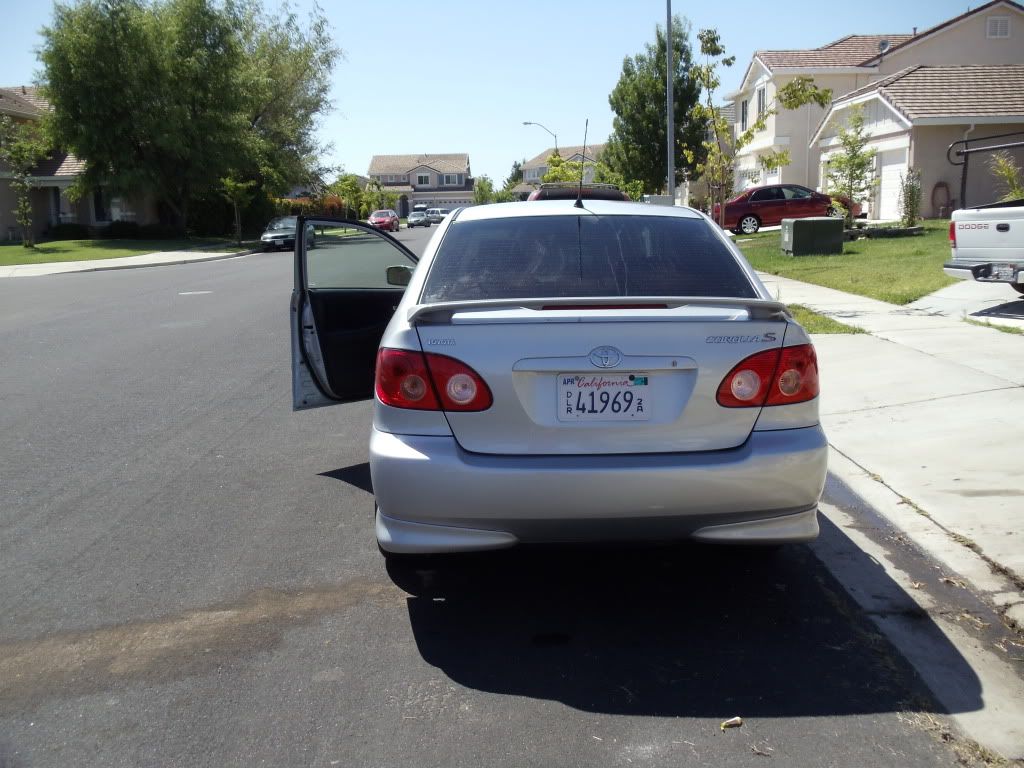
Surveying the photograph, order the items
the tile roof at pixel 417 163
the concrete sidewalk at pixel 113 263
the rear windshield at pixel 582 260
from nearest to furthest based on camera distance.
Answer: the rear windshield at pixel 582 260
the concrete sidewalk at pixel 113 263
the tile roof at pixel 417 163

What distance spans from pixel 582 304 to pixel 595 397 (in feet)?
1.23

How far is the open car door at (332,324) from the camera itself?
5.89 meters

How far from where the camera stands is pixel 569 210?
507 cm

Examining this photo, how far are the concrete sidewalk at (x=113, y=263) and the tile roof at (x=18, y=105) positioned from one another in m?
15.4

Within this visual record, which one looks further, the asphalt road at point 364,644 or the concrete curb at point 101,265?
the concrete curb at point 101,265

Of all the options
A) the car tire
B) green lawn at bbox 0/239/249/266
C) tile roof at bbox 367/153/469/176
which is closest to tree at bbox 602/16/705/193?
the car tire

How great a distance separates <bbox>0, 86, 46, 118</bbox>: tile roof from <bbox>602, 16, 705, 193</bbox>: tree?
28150 mm

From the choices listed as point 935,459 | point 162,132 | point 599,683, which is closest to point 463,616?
point 599,683

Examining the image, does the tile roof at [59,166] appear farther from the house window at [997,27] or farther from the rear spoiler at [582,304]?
the rear spoiler at [582,304]

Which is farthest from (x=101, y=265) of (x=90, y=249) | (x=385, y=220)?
(x=385, y=220)

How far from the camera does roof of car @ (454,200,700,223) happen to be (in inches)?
197

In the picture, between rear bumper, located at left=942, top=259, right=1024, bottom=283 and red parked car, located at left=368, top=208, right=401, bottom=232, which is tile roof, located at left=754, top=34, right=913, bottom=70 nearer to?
red parked car, located at left=368, top=208, right=401, bottom=232

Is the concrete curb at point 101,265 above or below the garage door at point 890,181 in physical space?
below

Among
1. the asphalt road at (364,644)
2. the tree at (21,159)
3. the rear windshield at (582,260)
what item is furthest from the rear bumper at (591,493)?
the tree at (21,159)
